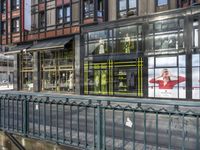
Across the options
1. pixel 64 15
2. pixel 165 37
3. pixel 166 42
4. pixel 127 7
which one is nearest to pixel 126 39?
pixel 127 7

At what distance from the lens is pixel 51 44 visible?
94.3 feet

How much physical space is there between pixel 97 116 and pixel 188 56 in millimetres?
16992

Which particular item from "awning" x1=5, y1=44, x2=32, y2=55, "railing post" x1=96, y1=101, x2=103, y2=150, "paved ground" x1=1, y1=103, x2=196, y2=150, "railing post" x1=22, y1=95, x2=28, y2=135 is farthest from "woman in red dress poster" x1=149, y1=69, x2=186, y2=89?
"railing post" x1=96, y1=101, x2=103, y2=150

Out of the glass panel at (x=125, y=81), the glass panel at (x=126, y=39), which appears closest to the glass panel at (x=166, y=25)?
the glass panel at (x=126, y=39)

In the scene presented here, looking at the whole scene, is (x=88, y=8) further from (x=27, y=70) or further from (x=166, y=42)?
(x=27, y=70)

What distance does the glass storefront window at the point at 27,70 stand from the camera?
3378cm

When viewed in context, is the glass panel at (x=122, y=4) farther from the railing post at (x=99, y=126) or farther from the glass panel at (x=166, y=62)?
the railing post at (x=99, y=126)

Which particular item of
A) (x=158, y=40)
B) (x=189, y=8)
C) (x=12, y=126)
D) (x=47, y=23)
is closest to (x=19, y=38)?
(x=47, y=23)

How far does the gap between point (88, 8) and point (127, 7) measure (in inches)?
168

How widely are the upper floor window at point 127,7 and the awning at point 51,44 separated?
19.6ft

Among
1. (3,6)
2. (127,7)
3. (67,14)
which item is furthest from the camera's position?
(3,6)

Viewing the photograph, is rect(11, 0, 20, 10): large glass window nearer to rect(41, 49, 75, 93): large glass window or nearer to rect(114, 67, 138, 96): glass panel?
rect(41, 49, 75, 93): large glass window

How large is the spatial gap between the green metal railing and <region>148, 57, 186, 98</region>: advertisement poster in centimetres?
1543

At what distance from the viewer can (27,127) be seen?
20.3 ft
